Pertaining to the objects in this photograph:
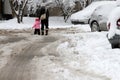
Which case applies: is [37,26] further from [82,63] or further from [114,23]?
[82,63]

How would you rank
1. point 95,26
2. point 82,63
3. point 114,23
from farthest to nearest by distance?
1. point 95,26
2. point 114,23
3. point 82,63

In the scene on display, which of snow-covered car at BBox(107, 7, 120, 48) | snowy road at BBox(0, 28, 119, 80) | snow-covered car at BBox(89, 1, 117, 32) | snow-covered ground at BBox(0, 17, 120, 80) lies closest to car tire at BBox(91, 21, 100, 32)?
snow-covered car at BBox(89, 1, 117, 32)

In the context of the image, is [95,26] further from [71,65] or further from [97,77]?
[97,77]

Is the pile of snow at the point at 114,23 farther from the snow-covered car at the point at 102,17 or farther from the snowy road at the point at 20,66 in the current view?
the snow-covered car at the point at 102,17

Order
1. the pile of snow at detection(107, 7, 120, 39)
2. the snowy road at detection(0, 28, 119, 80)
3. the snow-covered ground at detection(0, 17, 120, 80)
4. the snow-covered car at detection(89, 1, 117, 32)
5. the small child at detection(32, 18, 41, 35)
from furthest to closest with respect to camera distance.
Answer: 1. the small child at detection(32, 18, 41, 35)
2. the snow-covered car at detection(89, 1, 117, 32)
3. the pile of snow at detection(107, 7, 120, 39)
4. the snowy road at detection(0, 28, 119, 80)
5. the snow-covered ground at detection(0, 17, 120, 80)

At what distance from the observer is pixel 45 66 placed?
10.4 meters

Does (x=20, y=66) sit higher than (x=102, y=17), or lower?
lower

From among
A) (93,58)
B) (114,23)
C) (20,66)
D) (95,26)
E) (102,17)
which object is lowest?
(20,66)

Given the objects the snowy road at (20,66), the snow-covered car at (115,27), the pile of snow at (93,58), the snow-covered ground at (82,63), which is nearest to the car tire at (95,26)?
the pile of snow at (93,58)

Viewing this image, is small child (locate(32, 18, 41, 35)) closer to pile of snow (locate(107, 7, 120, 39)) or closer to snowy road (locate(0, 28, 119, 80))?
snowy road (locate(0, 28, 119, 80))

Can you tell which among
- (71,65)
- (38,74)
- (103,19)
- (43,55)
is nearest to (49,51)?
(43,55)

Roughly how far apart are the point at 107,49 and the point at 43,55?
192 cm

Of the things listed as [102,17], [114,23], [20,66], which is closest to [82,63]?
[20,66]

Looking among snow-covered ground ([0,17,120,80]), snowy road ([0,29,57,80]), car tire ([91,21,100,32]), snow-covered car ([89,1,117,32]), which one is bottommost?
snowy road ([0,29,57,80])
